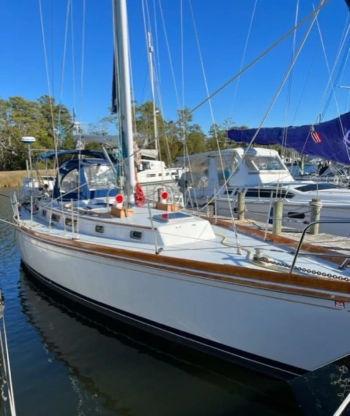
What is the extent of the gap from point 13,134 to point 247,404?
57.4 m

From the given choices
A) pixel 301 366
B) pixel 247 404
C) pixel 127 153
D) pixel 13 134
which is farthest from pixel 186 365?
pixel 13 134

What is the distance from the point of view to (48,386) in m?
5.04

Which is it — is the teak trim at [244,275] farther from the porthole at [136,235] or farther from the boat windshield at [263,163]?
the boat windshield at [263,163]

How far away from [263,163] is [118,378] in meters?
9.75

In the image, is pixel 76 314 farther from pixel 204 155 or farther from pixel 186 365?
pixel 204 155

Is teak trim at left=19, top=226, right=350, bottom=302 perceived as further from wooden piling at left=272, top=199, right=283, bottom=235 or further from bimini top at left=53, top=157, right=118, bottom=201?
wooden piling at left=272, top=199, right=283, bottom=235

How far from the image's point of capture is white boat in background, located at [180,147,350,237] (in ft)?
33.8

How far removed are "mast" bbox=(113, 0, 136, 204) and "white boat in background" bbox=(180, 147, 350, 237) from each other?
2.86 meters

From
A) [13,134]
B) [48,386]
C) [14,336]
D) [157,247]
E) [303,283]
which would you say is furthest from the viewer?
[13,134]

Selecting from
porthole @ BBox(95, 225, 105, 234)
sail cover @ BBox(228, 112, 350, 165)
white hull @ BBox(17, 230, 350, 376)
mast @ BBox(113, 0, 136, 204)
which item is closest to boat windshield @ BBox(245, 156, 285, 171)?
sail cover @ BBox(228, 112, 350, 165)

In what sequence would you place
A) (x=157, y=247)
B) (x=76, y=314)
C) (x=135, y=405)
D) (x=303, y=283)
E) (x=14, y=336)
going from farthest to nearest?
(x=76, y=314), (x=14, y=336), (x=157, y=247), (x=135, y=405), (x=303, y=283)

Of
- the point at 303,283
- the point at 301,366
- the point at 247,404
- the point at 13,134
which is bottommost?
the point at 247,404

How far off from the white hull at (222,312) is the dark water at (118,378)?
356mm

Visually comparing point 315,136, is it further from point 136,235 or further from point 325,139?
point 136,235
